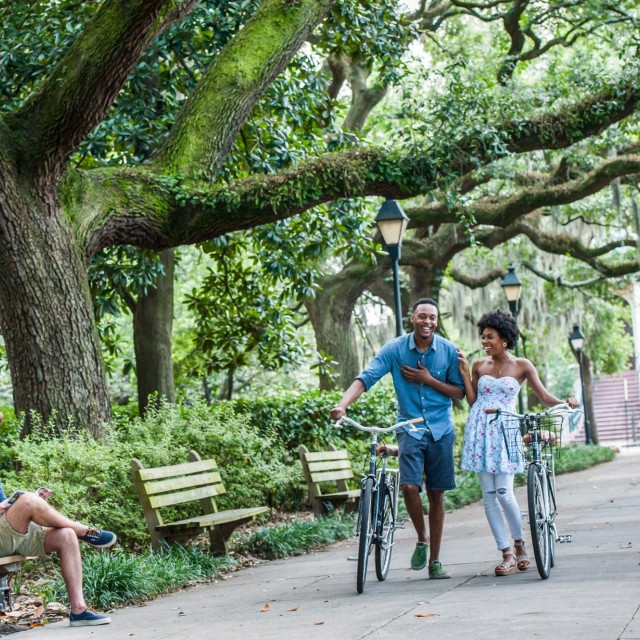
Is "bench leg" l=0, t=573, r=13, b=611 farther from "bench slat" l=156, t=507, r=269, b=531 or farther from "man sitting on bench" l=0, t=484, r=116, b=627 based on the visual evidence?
→ "bench slat" l=156, t=507, r=269, b=531

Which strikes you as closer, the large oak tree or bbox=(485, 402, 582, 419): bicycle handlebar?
bbox=(485, 402, 582, 419): bicycle handlebar

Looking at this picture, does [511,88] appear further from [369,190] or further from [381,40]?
[369,190]

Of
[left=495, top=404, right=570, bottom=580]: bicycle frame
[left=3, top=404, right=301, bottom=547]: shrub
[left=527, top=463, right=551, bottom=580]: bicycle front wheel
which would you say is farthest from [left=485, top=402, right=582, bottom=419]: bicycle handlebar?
[left=3, top=404, right=301, bottom=547]: shrub

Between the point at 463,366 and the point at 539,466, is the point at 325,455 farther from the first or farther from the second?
the point at 539,466

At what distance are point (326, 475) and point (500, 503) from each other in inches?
205

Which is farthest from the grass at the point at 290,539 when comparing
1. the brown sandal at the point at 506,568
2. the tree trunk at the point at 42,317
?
the brown sandal at the point at 506,568

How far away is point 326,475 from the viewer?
41.3 feet

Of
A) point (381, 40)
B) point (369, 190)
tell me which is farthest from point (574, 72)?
point (369, 190)

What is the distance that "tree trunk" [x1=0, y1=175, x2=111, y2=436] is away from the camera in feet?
34.6

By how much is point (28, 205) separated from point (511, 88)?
39.7 ft

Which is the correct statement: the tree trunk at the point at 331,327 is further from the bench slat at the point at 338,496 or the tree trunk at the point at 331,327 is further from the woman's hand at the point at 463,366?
the woman's hand at the point at 463,366

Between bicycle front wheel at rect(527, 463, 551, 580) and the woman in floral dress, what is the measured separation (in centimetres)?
19

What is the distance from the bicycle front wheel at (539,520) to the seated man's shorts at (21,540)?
309cm

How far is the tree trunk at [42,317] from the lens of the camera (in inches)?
415
